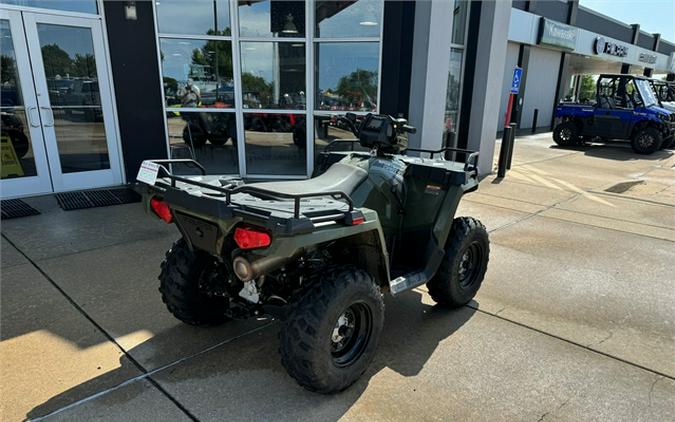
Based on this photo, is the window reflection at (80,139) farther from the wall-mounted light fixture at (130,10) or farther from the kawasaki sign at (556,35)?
the kawasaki sign at (556,35)

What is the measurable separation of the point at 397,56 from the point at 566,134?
9.42 meters

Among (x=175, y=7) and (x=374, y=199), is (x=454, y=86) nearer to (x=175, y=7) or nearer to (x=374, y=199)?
(x=175, y=7)

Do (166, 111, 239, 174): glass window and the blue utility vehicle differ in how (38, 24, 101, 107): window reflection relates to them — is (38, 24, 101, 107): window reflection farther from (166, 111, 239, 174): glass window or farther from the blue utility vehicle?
the blue utility vehicle

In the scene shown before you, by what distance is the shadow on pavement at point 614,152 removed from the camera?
12531mm

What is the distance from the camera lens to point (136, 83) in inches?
268

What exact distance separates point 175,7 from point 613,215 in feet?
23.9

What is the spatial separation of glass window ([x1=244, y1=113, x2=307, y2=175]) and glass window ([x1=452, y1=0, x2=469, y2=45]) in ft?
10.8

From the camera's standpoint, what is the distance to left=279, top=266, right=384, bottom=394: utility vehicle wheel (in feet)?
7.80

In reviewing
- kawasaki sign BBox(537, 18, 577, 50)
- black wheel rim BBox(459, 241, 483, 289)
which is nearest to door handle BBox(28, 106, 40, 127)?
black wheel rim BBox(459, 241, 483, 289)

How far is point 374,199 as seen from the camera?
3.21m

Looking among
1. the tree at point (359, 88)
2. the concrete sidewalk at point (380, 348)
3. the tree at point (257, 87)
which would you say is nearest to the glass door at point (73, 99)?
the concrete sidewalk at point (380, 348)

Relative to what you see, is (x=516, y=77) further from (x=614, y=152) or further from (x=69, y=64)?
(x=69, y=64)

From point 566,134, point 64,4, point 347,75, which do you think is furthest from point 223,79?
point 566,134

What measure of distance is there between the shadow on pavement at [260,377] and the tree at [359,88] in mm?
4975
